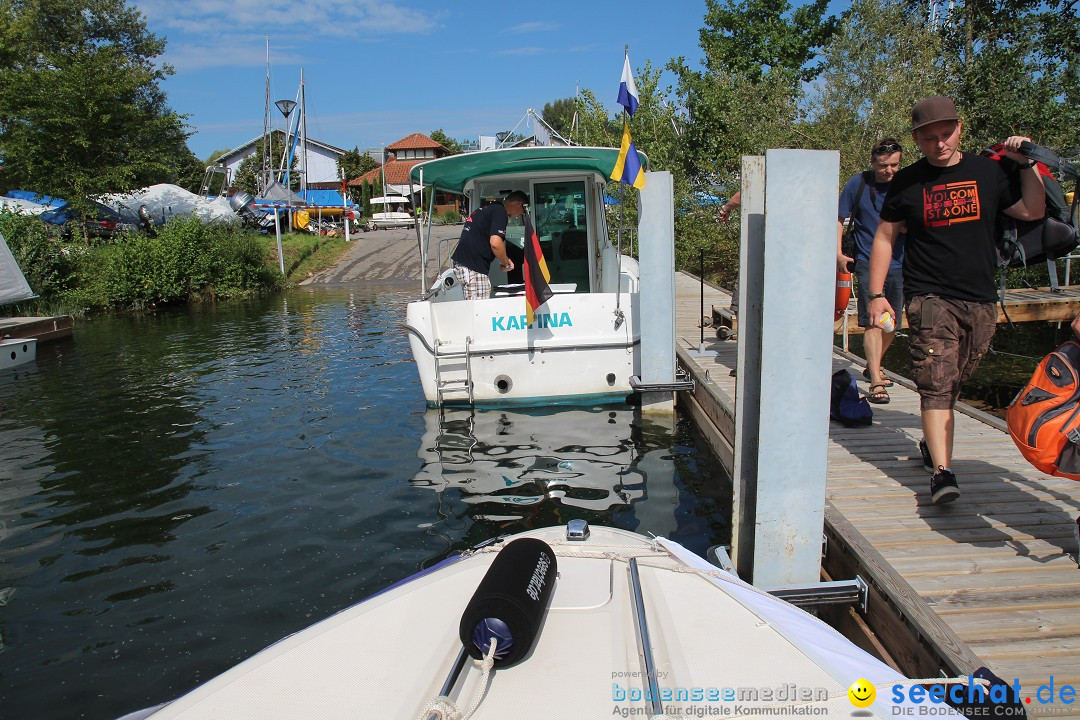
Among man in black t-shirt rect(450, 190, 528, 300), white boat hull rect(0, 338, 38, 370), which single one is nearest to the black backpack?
man in black t-shirt rect(450, 190, 528, 300)

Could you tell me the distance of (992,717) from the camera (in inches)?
96.4

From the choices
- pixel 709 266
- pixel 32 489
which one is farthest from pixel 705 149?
pixel 32 489

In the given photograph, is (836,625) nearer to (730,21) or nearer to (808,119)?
(808,119)

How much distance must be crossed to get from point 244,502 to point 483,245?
4066 mm

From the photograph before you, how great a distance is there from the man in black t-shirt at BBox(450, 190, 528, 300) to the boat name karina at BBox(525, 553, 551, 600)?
6229mm

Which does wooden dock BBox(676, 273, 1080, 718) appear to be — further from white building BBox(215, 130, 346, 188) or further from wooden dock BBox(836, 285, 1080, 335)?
white building BBox(215, 130, 346, 188)

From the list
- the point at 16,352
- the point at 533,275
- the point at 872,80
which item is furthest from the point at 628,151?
the point at 872,80

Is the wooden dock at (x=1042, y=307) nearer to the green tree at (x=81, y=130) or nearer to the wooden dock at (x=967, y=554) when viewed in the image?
the wooden dock at (x=967, y=554)

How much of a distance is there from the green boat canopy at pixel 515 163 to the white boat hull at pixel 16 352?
8.42m

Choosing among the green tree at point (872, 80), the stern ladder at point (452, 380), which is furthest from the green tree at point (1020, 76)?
the stern ladder at point (452, 380)

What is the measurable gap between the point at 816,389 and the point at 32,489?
6.89 m

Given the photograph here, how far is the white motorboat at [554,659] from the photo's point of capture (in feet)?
6.75

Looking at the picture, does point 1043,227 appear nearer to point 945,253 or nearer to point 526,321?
point 945,253

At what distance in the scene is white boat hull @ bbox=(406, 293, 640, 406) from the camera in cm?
808
